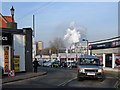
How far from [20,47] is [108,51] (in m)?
Answer: 24.7

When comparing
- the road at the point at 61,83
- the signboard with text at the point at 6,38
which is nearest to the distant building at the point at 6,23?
the signboard with text at the point at 6,38

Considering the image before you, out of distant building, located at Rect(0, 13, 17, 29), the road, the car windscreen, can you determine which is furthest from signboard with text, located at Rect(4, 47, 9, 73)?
the car windscreen

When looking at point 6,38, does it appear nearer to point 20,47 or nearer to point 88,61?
point 20,47

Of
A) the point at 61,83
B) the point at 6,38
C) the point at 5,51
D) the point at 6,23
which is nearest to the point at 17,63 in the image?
the point at 5,51

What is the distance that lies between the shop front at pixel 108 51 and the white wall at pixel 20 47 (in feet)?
68.1

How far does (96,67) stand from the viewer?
1392cm

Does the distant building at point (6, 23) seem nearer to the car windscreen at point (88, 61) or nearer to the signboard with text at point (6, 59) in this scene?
the signboard with text at point (6, 59)

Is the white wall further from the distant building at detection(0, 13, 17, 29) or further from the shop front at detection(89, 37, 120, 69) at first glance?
the shop front at detection(89, 37, 120, 69)

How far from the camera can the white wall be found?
23.2 m

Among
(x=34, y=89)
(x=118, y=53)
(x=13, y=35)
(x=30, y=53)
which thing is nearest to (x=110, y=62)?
(x=118, y=53)

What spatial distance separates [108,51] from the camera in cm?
4281

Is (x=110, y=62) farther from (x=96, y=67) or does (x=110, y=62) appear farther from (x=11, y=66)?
(x=96, y=67)

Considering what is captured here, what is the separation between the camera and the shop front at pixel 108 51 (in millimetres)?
39000

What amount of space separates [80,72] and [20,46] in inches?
465
